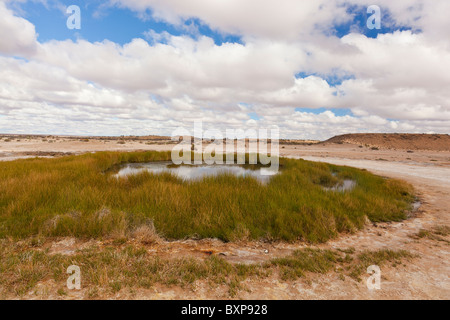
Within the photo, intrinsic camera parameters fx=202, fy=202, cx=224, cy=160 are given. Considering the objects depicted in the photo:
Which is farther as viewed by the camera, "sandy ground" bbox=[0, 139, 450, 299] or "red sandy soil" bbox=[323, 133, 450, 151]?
"red sandy soil" bbox=[323, 133, 450, 151]

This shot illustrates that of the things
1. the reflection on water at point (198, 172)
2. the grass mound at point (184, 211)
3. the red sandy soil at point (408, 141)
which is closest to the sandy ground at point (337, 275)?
the grass mound at point (184, 211)

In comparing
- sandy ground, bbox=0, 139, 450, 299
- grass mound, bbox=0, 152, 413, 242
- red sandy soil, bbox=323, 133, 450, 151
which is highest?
red sandy soil, bbox=323, 133, 450, 151

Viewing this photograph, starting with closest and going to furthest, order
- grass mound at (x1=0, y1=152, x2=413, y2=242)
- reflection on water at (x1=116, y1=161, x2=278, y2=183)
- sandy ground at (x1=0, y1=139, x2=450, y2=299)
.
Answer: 1. sandy ground at (x1=0, y1=139, x2=450, y2=299)
2. grass mound at (x1=0, y1=152, x2=413, y2=242)
3. reflection on water at (x1=116, y1=161, x2=278, y2=183)

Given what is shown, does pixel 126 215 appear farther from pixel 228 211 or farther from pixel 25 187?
pixel 25 187

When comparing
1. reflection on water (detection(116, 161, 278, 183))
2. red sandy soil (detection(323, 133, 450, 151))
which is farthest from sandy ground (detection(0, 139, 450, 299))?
red sandy soil (detection(323, 133, 450, 151))

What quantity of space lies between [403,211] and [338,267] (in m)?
5.81

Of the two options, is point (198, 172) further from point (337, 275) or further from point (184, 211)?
point (337, 275)

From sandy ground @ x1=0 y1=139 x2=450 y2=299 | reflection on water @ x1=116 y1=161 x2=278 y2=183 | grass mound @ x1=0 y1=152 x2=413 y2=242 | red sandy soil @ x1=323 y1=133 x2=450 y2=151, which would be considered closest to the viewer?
sandy ground @ x1=0 y1=139 x2=450 y2=299

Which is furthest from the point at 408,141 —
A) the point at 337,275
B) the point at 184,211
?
the point at 184,211

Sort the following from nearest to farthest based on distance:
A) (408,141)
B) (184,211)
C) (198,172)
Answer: (184,211), (198,172), (408,141)

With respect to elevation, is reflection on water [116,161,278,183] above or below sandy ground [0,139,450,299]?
above

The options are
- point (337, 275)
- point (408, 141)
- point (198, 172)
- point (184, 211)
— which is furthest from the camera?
point (408, 141)

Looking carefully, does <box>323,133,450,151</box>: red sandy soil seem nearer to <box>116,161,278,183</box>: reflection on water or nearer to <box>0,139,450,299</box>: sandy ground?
<box>116,161,278,183</box>: reflection on water

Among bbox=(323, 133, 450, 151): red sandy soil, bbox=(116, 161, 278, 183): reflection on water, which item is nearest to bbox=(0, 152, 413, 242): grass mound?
bbox=(116, 161, 278, 183): reflection on water
